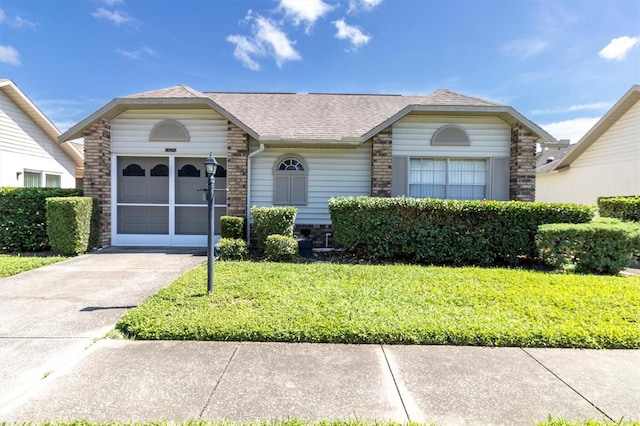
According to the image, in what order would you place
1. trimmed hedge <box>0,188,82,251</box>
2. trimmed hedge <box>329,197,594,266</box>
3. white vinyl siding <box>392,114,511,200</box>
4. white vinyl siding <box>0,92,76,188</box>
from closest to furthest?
trimmed hedge <box>329,197,594,266</box>
trimmed hedge <box>0,188,82,251</box>
white vinyl siding <box>392,114,511,200</box>
white vinyl siding <box>0,92,76,188</box>

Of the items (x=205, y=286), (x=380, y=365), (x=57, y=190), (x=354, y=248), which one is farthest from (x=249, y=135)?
(x=380, y=365)

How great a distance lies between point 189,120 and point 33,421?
25.6ft

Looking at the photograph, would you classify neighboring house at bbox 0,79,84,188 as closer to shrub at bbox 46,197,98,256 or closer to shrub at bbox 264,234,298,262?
shrub at bbox 46,197,98,256

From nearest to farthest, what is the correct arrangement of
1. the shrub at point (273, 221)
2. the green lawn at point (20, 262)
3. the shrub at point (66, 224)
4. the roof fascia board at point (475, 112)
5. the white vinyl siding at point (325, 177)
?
the green lawn at point (20, 262) → the shrub at point (66, 224) → the shrub at point (273, 221) → the roof fascia board at point (475, 112) → the white vinyl siding at point (325, 177)

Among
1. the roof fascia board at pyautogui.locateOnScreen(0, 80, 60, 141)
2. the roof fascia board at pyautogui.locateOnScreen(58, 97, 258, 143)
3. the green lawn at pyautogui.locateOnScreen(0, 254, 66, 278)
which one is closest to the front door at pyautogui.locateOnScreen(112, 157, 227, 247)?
the roof fascia board at pyautogui.locateOnScreen(58, 97, 258, 143)

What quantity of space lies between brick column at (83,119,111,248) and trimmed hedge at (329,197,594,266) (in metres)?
6.59

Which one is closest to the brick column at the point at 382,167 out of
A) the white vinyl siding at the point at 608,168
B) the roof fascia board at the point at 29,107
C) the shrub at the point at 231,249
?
the shrub at the point at 231,249

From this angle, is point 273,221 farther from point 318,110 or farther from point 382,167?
point 318,110

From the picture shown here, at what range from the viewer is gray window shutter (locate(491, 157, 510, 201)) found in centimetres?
863

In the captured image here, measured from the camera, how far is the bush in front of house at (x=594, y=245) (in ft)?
21.0

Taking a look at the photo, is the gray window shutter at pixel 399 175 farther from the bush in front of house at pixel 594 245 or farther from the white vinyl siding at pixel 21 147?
the white vinyl siding at pixel 21 147

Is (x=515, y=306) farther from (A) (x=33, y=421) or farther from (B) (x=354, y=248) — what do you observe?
(A) (x=33, y=421)

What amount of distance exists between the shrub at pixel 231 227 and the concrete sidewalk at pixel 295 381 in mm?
4075

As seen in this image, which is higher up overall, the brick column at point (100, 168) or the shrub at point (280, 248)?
the brick column at point (100, 168)
